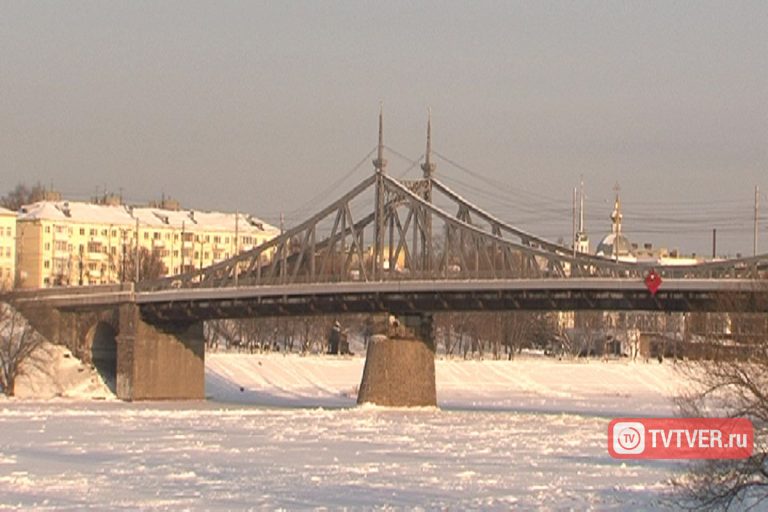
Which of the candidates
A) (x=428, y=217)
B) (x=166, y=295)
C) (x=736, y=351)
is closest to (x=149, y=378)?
(x=166, y=295)

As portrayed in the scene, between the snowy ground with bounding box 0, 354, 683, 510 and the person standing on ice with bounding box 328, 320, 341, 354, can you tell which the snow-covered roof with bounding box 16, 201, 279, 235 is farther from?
the snowy ground with bounding box 0, 354, 683, 510

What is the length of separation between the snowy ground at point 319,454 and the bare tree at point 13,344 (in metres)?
3.34

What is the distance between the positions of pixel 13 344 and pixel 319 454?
41943 millimetres

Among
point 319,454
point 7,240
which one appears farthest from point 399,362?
point 7,240

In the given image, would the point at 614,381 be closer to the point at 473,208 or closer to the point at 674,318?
the point at 473,208

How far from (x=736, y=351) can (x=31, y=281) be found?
488 ft

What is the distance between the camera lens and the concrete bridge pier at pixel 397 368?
288 ft

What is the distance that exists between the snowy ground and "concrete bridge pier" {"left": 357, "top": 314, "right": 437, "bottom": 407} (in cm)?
151

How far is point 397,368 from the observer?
8812 centimetres

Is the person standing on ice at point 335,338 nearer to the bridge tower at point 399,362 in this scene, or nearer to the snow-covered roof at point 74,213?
the bridge tower at point 399,362

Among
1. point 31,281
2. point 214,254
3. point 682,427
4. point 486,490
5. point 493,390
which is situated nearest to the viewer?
point 486,490

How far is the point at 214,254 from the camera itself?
199m

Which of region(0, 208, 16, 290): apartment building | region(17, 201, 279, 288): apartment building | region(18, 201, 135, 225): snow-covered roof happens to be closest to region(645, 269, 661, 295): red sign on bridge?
region(17, 201, 279, 288): apartment building

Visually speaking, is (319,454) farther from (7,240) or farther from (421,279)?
(7,240)
